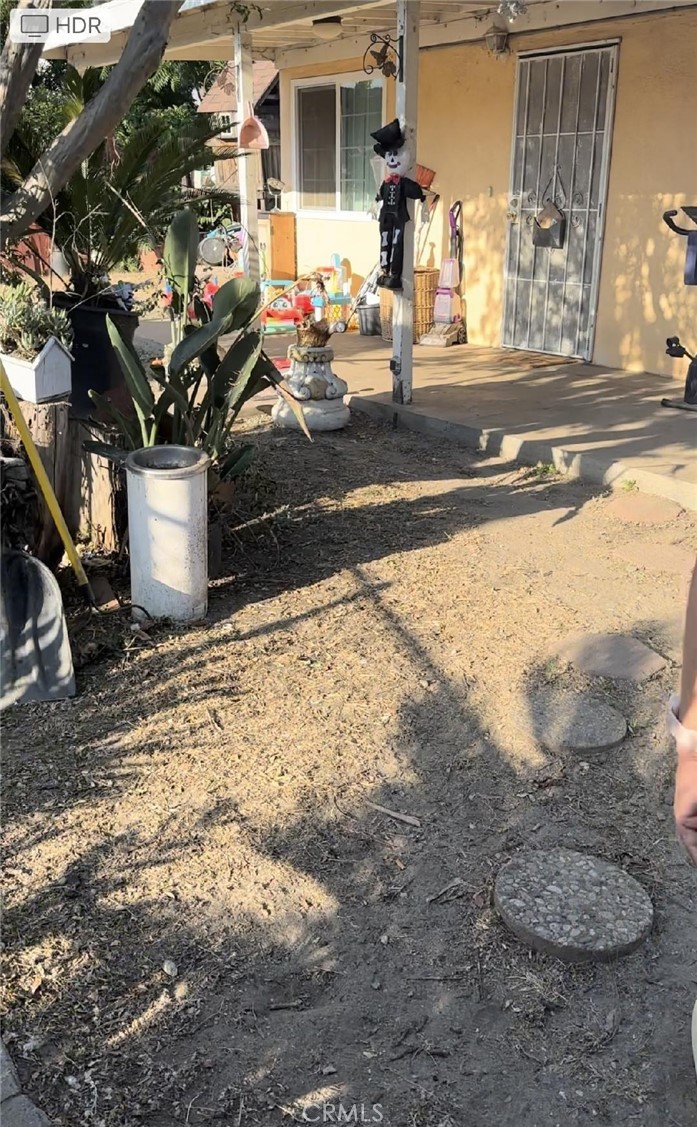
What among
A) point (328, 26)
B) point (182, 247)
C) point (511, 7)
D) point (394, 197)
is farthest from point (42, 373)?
point (328, 26)

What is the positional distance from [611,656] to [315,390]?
403 cm

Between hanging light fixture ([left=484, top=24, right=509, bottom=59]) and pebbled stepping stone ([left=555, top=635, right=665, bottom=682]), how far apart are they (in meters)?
7.16

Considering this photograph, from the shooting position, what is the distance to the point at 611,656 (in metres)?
3.96

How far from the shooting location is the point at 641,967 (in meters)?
2.49

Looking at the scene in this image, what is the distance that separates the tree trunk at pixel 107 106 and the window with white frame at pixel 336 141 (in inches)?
336

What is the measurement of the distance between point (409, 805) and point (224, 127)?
4900 millimetres

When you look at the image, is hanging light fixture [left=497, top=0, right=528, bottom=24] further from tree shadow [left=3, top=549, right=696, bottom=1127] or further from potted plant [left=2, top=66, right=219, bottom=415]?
tree shadow [left=3, top=549, right=696, bottom=1127]

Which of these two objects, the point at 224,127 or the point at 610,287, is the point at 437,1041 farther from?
the point at 610,287

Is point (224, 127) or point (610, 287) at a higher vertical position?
point (224, 127)

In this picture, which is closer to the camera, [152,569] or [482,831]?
[482,831]

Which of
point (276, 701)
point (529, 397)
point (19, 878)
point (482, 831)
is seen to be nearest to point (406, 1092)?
point (482, 831)

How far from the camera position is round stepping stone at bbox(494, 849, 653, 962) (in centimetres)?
251

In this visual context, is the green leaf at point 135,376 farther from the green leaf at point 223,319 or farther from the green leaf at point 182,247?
the green leaf at point 182,247

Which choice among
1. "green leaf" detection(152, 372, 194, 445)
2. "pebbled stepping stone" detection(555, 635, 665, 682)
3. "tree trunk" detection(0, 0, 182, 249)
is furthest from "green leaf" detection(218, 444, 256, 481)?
"pebbled stepping stone" detection(555, 635, 665, 682)
